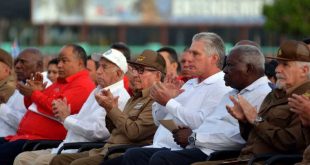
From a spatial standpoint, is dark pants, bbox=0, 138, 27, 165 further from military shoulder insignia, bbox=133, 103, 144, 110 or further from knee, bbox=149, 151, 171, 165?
knee, bbox=149, 151, 171, 165

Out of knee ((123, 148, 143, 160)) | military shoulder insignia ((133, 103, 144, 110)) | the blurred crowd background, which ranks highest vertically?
military shoulder insignia ((133, 103, 144, 110))

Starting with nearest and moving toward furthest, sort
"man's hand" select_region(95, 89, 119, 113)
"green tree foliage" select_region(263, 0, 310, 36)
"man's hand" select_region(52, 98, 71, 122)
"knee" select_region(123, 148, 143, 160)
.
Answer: "knee" select_region(123, 148, 143, 160) → "man's hand" select_region(95, 89, 119, 113) → "man's hand" select_region(52, 98, 71, 122) → "green tree foliage" select_region(263, 0, 310, 36)

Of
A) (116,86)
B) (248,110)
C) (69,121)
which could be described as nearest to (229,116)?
(248,110)

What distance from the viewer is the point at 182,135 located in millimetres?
10180

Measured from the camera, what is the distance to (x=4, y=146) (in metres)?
12.9

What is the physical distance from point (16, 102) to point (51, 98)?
1.36 metres

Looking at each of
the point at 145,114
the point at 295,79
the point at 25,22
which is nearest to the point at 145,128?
the point at 145,114

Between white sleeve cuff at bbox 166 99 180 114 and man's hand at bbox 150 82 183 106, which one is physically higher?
man's hand at bbox 150 82 183 106

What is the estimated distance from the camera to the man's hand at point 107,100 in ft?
36.0

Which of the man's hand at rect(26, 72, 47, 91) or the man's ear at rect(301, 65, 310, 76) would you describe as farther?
the man's hand at rect(26, 72, 47, 91)

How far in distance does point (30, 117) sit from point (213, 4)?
5694cm

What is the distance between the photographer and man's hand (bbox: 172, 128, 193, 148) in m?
10.2

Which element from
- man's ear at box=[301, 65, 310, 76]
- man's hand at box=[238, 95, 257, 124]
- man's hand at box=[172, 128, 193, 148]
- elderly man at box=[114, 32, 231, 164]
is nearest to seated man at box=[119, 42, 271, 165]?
man's hand at box=[172, 128, 193, 148]

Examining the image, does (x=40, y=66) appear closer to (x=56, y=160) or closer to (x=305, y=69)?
(x=56, y=160)
